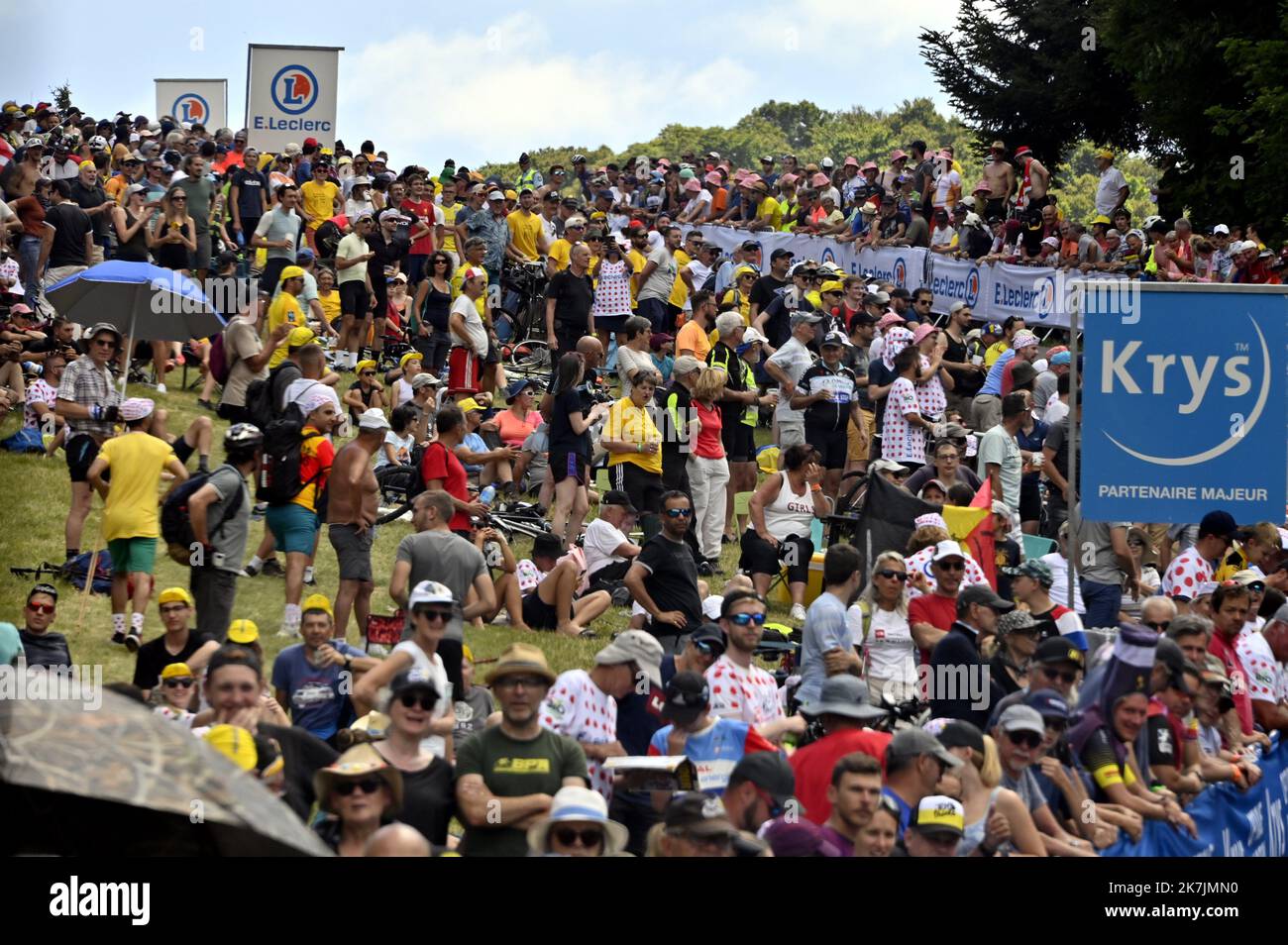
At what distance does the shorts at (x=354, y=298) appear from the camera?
20.7m

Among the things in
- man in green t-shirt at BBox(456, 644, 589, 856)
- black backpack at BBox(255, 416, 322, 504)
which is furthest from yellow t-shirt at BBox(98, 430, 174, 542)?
man in green t-shirt at BBox(456, 644, 589, 856)

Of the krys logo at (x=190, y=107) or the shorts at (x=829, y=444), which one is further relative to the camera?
the krys logo at (x=190, y=107)

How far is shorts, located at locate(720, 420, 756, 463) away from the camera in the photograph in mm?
16172

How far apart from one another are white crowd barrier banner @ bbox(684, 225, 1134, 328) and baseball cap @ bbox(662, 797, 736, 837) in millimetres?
14485

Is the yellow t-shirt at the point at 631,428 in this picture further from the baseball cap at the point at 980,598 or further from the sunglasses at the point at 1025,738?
the sunglasses at the point at 1025,738

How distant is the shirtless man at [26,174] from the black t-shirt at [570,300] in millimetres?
6540

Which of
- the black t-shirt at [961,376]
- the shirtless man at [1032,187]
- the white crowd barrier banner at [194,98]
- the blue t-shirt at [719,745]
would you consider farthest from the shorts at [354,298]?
the white crowd barrier banner at [194,98]

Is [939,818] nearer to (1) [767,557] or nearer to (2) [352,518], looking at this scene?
(2) [352,518]

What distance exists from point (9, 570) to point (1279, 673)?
9.27 metres

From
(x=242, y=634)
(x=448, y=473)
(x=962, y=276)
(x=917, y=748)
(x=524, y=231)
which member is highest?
(x=524, y=231)

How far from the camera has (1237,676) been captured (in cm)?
1081

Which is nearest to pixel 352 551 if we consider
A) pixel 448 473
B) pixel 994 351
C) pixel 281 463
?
pixel 281 463

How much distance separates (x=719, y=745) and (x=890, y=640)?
282 cm
